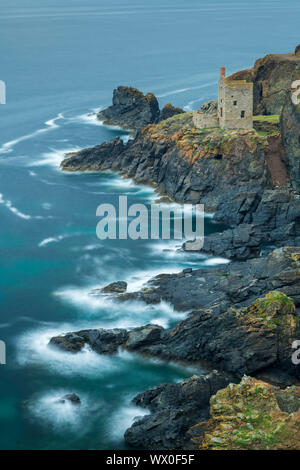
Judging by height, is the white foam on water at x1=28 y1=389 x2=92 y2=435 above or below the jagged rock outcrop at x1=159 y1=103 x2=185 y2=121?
below

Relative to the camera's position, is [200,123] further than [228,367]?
Yes

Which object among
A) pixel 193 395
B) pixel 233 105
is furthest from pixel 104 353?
pixel 233 105

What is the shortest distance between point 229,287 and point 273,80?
52.9 metres

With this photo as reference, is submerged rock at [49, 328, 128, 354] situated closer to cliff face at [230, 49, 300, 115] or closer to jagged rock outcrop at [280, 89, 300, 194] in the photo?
jagged rock outcrop at [280, 89, 300, 194]

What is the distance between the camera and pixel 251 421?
3086 centimetres

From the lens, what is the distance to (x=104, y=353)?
45.4 m

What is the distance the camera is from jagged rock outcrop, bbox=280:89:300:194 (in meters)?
74.8

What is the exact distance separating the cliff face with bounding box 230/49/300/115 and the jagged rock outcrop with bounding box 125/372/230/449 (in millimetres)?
61999

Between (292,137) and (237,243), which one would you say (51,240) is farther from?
(292,137)

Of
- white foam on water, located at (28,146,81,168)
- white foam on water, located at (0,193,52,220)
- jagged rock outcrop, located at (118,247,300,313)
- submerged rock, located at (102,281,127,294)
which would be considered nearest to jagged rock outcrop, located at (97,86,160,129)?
white foam on water, located at (28,146,81,168)

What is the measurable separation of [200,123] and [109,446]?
5722cm

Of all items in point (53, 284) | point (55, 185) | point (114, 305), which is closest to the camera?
point (114, 305)

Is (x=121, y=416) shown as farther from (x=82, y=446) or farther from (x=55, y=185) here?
(x=55, y=185)

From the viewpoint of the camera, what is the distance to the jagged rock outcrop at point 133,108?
382 ft
